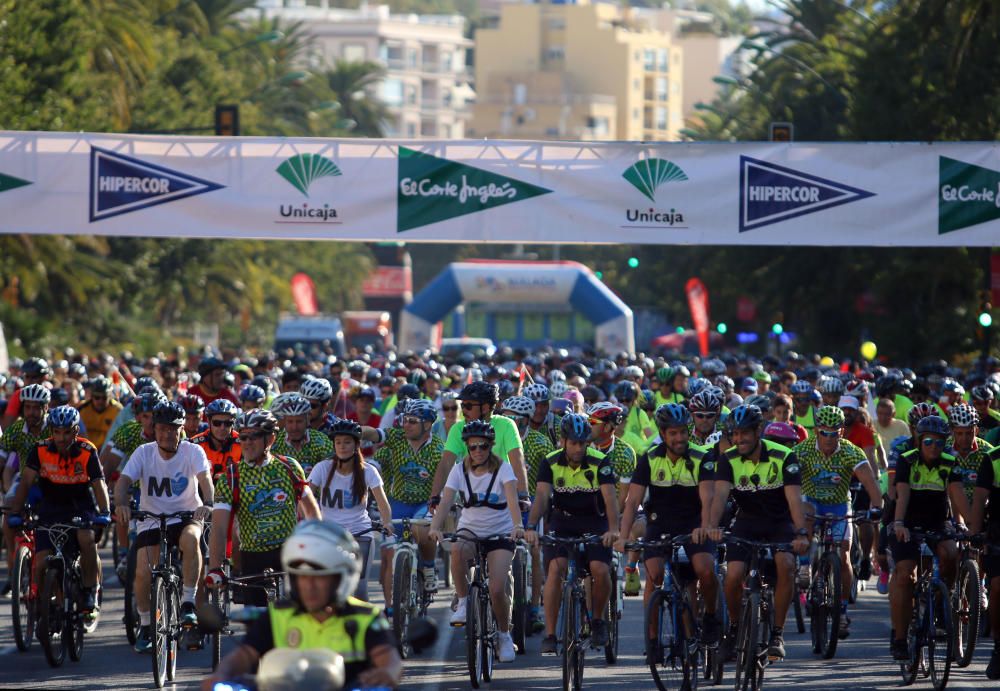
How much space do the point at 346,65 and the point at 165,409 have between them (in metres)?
68.1

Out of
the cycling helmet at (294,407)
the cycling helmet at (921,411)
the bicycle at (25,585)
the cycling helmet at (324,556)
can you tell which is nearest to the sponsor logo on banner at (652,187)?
the cycling helmet at (921,411)

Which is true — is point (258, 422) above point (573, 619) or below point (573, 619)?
above

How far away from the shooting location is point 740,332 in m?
64.9

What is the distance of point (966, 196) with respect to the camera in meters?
21.5

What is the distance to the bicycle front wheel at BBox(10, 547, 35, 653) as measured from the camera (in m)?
13.0

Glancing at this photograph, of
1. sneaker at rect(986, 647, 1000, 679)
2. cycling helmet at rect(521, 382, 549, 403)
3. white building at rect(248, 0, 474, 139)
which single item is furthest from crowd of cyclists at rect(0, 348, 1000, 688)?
white building at rect(248, 0, 474, 139)

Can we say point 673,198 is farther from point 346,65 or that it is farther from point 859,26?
point 346,65

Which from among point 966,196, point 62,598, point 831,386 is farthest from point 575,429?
point 966,196

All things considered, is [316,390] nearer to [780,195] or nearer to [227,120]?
[780,195]

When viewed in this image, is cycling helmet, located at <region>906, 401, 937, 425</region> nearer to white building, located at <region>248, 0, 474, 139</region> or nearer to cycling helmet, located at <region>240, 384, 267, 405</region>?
cycling helmet, located at <region>240, 384, 267, 405</region>

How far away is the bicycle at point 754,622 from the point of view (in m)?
11.4

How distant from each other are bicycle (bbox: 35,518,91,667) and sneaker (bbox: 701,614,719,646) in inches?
169

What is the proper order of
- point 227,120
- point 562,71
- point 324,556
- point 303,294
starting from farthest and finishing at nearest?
point 562,71 < point 303,294 < point 227,120 < point 324,556

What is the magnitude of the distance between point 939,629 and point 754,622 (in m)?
1.58
